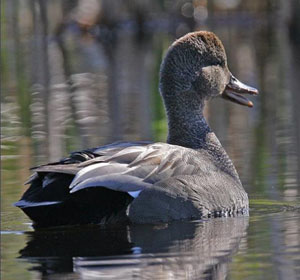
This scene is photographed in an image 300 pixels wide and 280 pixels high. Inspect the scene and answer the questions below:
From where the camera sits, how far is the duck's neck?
28.3ft

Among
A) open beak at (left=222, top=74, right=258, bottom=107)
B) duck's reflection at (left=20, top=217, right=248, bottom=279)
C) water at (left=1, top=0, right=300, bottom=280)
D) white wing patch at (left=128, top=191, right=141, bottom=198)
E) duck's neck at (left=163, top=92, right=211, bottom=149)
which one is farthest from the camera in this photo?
open beak at (left=222, top=74, right=258, bottom=107)

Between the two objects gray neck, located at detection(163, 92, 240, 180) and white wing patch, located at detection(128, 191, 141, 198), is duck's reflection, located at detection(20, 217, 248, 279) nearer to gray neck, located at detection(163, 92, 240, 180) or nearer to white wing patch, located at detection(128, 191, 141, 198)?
white wing patch, located at detection(128, 191, 141, 198)

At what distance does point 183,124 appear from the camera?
8.63 meters

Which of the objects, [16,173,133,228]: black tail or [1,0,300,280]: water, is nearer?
[1,0,300,280]: water

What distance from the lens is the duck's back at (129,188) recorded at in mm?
7312

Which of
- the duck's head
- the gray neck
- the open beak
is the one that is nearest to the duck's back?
the gray neck

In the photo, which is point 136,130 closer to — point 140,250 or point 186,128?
point 186,128

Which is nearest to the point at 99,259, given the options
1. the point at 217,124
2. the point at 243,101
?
the point at 243,101

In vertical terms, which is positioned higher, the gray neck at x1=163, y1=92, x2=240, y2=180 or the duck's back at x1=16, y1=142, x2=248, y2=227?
the gray neck at x1=163, y1=92, x2=240, y2=180

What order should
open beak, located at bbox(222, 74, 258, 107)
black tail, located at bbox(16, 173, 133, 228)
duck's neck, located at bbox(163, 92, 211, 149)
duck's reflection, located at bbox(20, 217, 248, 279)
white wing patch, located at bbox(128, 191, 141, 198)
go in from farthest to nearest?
open beak, located at bbox(222, 74, 258, 107), duck's neck, located at bbox(163, 92, 211, 149), white wing patch, located at bbox(128, 191, 141, 198), black tail, located at bbox(16, 173, 133, 228), duck's reflection, located at bbox(20, 217, 248, 279)

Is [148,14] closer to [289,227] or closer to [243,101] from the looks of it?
[243,101]

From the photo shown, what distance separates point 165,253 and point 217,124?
5960 millimetres

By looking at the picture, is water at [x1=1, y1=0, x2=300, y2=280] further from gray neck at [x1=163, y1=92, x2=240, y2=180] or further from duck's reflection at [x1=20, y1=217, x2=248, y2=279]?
gray neck at [x1=163, y1=92, x2=240, y2=180]

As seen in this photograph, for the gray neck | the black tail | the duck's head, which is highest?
the duck's head
